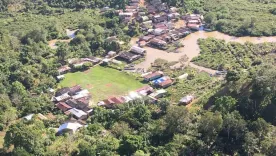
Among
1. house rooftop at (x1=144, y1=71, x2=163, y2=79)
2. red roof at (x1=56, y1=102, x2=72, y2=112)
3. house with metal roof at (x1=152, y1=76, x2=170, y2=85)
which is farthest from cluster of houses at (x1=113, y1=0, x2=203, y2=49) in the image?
red roof at (x1=56, y1=102, x2=72, y2=112)

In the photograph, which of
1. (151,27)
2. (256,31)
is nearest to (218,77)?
(256,31)

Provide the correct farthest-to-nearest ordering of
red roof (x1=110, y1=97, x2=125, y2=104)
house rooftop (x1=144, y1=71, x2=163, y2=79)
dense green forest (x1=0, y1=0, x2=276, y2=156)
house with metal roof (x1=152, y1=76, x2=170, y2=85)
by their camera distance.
→ house rooftop (x1=144, y1=71, x2=163, y2=79) → house with metal roof (x1=152, y1=76, x2=170, y2=85) → red roof (x1=110, y1=97, x2=125, y2=104) → dense green forest (x1=0, y1=0, x2=276, y2=156)

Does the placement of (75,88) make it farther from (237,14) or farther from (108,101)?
(237,14)

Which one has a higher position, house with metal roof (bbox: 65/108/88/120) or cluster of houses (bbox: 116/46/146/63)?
cluster of houses (bbox: 116/46/146/63)

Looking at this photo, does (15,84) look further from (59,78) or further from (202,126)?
(202,126)

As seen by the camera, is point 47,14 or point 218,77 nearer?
point 218,77

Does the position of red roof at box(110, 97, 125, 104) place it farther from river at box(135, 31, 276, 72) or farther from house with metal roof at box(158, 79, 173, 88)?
river at box(135, 31, 276, 72)

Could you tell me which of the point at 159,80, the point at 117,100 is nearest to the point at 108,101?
the point at 117,100
